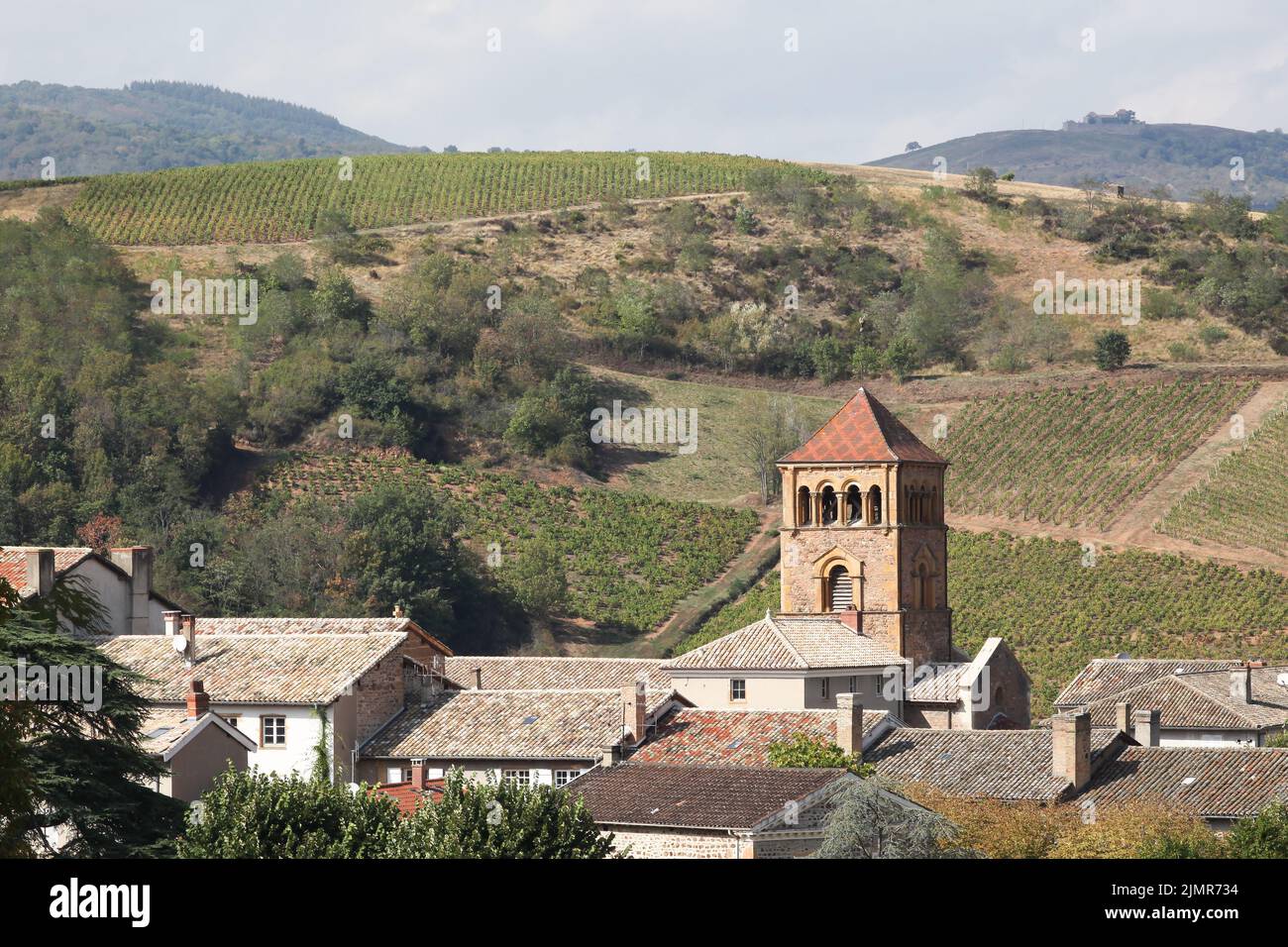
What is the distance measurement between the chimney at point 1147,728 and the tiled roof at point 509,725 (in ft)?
41.0

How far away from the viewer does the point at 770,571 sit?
88938 mm

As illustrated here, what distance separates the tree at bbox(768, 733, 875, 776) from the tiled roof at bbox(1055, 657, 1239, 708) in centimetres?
1762

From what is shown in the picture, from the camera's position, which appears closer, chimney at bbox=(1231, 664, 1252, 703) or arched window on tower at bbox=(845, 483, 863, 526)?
chimney at bbox=(1231, 664, 1252, 703)

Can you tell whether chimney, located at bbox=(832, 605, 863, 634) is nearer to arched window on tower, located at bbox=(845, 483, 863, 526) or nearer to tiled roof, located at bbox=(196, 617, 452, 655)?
arched window on tower, located at bbox=(845, 483, 863, 526)

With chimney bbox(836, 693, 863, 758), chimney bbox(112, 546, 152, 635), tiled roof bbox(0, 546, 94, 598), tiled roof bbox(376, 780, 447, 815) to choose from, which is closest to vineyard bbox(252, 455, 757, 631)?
chimney bbox(112, 546, 152, 635)

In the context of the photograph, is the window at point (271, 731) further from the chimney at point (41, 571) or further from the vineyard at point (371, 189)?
the vineyard at point (371, 189)

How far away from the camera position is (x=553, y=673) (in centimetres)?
5588

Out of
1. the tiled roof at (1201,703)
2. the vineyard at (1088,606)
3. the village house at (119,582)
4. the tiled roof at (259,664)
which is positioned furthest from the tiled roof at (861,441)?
the village house at (119,582)

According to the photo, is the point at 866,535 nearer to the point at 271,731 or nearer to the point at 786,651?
the point at 786,651

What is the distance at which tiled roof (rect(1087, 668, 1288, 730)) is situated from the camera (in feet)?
182
